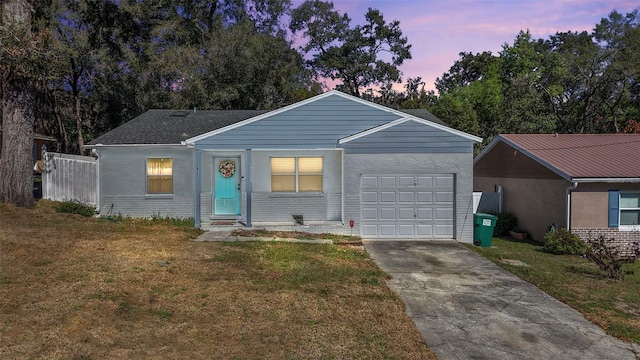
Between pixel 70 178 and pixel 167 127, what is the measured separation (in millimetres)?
4400

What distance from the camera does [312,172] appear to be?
1512cm

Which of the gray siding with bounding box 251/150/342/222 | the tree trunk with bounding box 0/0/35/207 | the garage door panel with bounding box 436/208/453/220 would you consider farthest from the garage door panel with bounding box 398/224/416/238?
the tree trunk with bounding box 0/0/35/207

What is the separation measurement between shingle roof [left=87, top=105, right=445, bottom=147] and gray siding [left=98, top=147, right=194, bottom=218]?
0.42 metres

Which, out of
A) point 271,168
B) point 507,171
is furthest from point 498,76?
point 271,168

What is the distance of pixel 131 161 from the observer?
15.6 m

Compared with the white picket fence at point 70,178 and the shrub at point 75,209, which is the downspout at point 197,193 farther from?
the white picket fence at point 70,178

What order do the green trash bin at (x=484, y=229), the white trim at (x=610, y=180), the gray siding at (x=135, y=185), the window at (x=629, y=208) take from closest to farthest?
the green trash bin at (x=484, y=229) < the white trim at (x=610, y=180) < the window at (x=629, y=208) < the gray siding at (x=135, y=185)

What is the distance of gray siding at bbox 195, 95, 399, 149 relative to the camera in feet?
46.6

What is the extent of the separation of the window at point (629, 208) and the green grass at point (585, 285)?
2162 mm

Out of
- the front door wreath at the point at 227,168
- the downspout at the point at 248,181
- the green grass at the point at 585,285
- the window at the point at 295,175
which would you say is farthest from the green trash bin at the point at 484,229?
the front door wreath at the point at 227,168

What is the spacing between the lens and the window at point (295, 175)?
15078 mm

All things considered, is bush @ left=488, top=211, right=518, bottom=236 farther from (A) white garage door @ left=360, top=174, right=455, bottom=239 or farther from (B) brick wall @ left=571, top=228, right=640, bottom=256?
(A) white garage door @ left=360, top=174, right=455, bottom=239

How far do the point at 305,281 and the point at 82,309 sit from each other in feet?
12.8

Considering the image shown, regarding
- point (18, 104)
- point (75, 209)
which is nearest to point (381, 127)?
point (75, 209)
